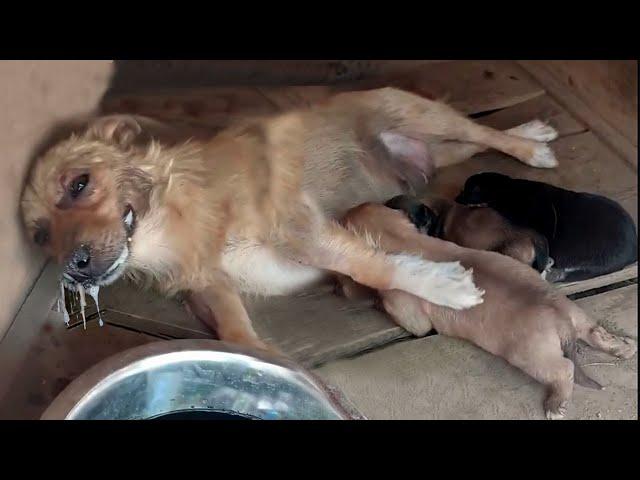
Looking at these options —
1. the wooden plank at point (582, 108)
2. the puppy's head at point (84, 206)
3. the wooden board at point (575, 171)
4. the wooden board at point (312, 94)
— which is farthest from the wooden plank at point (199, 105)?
the wooden plank at point (582, 108)

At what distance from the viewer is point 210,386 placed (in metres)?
1.88

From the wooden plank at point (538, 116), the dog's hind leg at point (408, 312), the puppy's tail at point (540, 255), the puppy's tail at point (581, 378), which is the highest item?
the wooden plank at point (538, 116)

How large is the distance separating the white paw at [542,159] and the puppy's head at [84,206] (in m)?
1.40

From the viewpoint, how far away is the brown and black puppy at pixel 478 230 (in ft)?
7.11

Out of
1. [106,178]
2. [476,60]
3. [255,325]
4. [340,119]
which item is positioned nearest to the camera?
[106,178]

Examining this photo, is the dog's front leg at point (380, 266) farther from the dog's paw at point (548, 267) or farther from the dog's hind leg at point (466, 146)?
the dog's hind leg at point (466, 146)

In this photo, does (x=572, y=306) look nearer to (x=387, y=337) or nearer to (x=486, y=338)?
(x=486, y=338)

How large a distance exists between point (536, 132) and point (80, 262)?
1700mm

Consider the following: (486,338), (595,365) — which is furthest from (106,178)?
(595,365)

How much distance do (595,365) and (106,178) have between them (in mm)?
1459

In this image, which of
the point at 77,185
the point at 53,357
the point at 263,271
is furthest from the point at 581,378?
the point at 53,357

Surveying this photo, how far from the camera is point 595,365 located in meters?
2.07

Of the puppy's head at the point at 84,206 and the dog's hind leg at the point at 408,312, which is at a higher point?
the puppy's head at the point at 84,206

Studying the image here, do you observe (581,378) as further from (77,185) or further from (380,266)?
(77,185)
